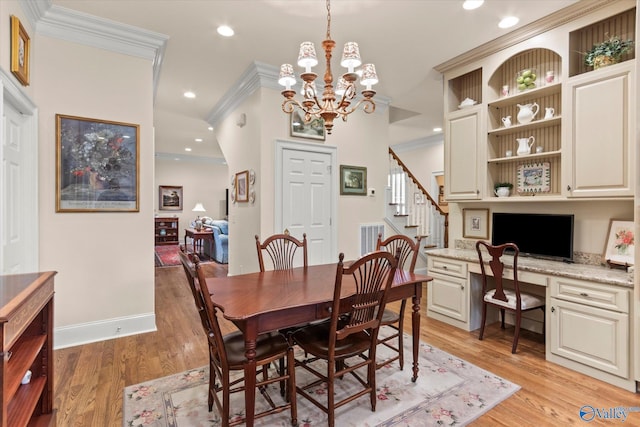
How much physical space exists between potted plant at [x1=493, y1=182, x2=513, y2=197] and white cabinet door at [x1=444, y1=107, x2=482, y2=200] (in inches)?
7.1

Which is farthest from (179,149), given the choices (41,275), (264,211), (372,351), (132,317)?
(372,351)

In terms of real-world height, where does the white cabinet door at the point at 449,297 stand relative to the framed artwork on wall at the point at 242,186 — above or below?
below

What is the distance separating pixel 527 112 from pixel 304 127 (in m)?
2.48

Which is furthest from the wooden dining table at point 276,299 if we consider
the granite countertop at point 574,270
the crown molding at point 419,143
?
the crown molding at point 419,143

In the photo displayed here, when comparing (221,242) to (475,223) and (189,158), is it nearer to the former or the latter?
(189,158)

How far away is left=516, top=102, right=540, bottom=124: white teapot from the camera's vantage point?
3.07 meters

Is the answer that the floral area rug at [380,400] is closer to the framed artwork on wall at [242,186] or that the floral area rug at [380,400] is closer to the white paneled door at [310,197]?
the white paneled door at [310,197]

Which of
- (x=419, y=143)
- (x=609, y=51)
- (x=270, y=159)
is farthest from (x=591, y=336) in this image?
(x=419, y=143)

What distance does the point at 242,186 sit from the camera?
15.0 ft

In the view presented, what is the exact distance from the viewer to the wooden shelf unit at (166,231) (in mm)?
9516

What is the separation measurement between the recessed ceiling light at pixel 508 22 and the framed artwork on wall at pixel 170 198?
377 inches

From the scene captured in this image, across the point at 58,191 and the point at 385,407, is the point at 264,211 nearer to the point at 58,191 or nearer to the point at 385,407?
the point at 58,191

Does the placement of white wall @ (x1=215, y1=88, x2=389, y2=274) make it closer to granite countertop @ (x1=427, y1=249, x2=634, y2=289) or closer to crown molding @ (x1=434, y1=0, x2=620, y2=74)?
crown molding @ (x1=434, y1=0, x2=620, y2=74)

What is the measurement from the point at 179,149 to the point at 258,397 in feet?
28.4
